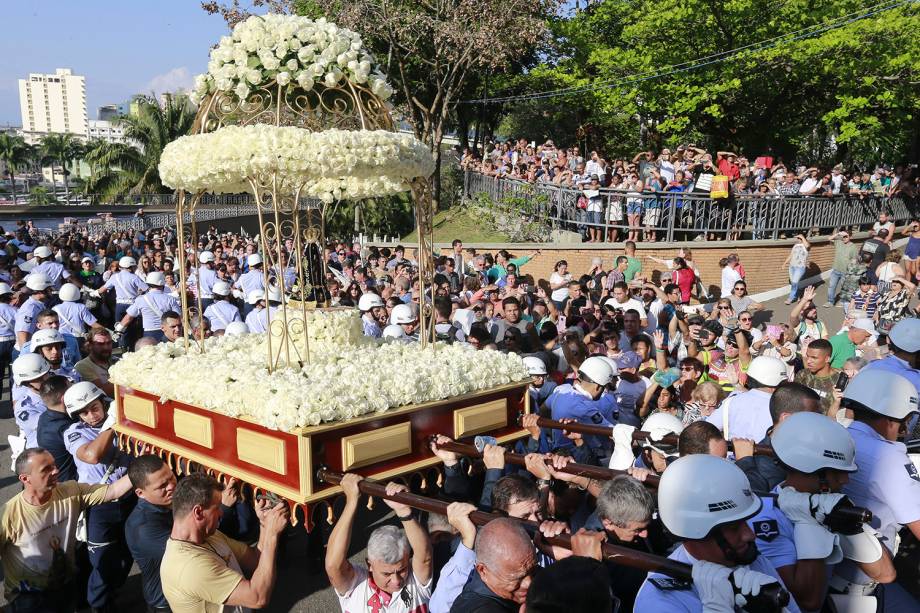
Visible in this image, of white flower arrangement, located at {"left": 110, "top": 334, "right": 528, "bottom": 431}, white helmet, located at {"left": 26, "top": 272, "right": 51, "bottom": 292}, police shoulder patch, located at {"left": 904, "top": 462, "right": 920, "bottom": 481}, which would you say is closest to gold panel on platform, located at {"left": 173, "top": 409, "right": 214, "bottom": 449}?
white flower arrangement, located at {"left": 110, "top": 334, "right": 528, "bottom": 431}

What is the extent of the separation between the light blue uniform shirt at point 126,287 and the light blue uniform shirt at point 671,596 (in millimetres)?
11235

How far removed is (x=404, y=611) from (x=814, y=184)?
17292 mm

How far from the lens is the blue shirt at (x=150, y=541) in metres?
4.10

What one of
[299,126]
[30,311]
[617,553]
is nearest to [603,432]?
[617,553]

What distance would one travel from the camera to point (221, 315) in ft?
32.4

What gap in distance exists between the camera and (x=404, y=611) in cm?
361

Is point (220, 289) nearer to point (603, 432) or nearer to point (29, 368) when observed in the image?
point (29, 368)

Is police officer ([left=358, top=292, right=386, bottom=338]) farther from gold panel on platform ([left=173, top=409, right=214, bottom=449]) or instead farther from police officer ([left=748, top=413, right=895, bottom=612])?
police officer ([left=748, top=413, right=895, bottom=612])

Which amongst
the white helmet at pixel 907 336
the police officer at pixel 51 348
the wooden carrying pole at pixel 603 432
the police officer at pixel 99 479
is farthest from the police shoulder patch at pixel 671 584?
the police officer at pixel 51 348

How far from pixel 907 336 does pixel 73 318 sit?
29.7 feet

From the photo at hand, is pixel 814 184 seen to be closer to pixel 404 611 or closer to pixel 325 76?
pixel 325 76

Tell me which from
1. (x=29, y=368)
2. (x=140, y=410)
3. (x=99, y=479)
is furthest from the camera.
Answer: (x=29, y=368)

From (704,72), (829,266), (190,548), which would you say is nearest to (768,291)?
(829,266)

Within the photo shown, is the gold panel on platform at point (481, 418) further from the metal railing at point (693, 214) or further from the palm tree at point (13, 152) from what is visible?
the palm tree at point (13, 152)
